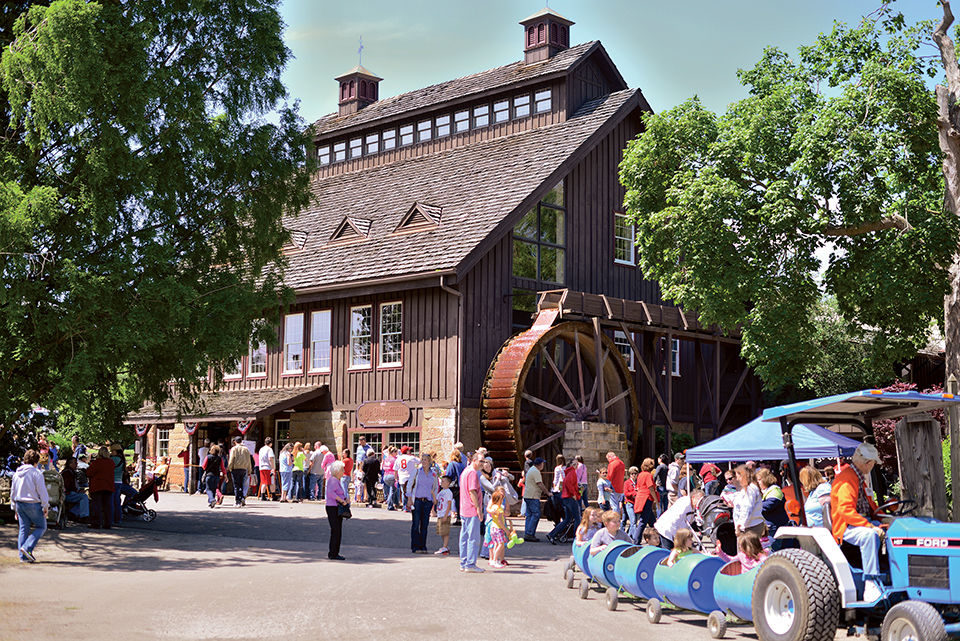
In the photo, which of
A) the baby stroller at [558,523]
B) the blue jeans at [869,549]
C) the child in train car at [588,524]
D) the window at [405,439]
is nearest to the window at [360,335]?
the window at [405,439]

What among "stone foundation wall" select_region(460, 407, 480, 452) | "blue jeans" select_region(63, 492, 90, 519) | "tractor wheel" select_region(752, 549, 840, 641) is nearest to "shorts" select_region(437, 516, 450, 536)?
"blue jeans" select_region(63, 492, 90, 519)

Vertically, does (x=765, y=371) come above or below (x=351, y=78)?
below

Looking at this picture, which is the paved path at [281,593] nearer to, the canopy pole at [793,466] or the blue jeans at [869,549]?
the canopy pole at [793,466]

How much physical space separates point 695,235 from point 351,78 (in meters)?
23.1

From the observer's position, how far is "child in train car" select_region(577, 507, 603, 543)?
43.6 ft

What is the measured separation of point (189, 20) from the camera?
59.5ft

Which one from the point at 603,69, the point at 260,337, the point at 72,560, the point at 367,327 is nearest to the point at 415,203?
the point at 367,327

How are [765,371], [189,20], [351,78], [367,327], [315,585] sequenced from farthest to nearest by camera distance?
[351,78], [367,327], [765,371], [189,20], [315,585]

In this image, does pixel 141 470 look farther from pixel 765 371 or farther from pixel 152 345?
pixel 765 371

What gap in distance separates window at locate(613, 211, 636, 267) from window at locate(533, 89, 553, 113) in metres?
3.78

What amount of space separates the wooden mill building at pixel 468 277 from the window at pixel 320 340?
0.06m

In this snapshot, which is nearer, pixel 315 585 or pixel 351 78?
pixel 315 585

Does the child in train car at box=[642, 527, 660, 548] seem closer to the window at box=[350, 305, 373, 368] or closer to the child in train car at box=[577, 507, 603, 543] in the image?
the child in train car at box=[577, 507, 603, 543]

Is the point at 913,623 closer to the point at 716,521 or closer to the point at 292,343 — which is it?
the point at 716,521
